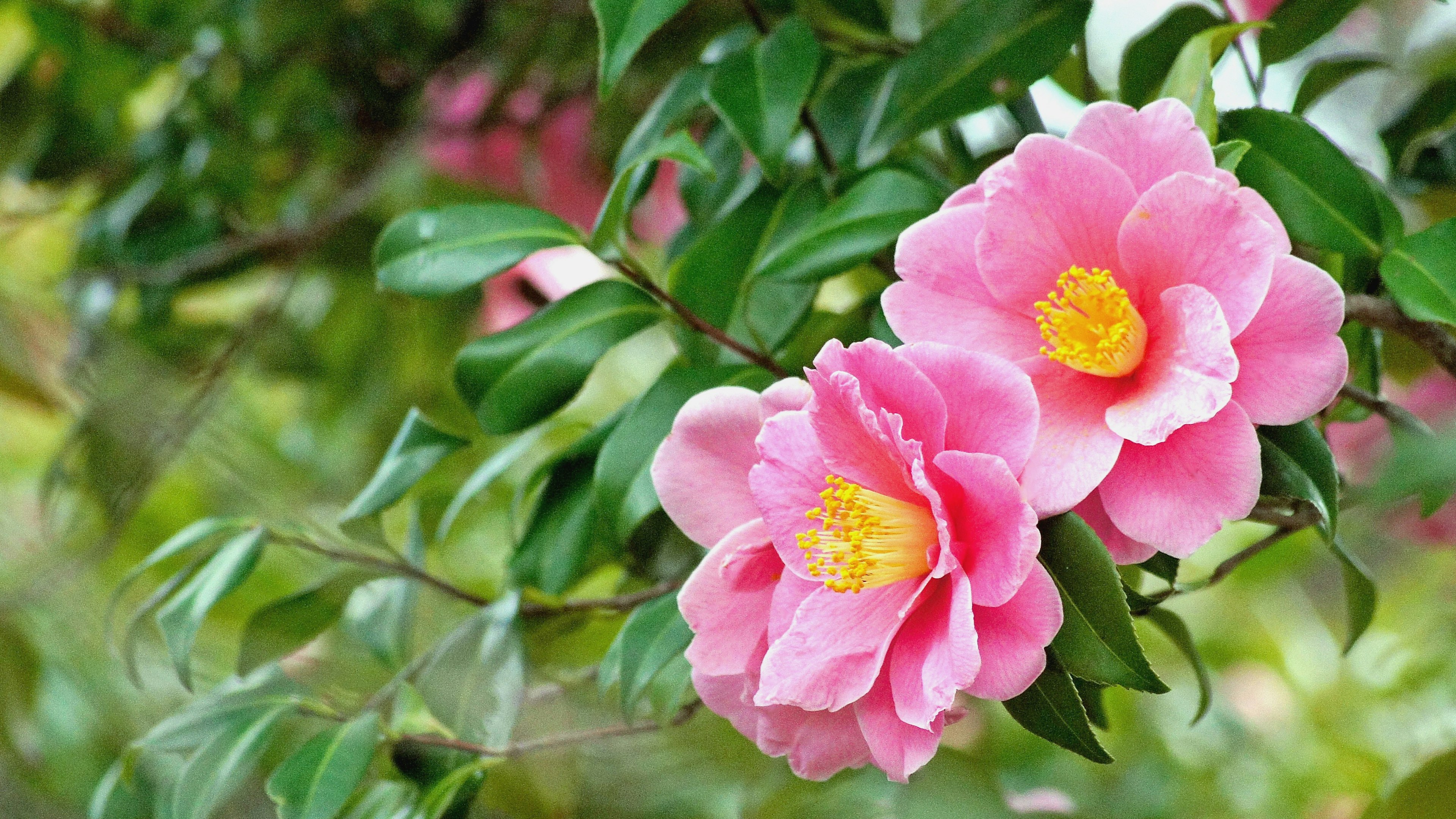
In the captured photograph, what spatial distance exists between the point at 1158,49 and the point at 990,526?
27cm

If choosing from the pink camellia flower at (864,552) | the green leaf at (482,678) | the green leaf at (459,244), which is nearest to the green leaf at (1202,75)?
the pink camellia flower at (864,552)

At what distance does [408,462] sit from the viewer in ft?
1.54

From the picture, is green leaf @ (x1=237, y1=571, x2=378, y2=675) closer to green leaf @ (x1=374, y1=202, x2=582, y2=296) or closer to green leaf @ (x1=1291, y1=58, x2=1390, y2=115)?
green leaf @ (x1=374, y1=202, x2=582, y2=296)

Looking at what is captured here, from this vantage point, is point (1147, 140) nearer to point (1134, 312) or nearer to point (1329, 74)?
point (1134, 312)

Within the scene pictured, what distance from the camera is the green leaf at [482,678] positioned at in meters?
0.43

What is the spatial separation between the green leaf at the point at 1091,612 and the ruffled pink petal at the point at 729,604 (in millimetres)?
82

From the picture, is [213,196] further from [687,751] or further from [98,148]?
[687,751]

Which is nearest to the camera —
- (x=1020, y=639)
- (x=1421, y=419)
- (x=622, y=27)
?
(x=1020, y=639)

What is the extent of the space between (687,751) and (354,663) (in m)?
0.21

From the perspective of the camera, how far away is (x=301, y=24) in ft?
3.22

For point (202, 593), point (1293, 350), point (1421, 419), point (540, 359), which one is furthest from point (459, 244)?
point (1421, 419)

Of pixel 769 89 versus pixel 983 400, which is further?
pixel 769 89

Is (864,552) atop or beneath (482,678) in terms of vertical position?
atop

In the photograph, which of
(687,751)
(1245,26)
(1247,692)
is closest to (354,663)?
(687,751)
